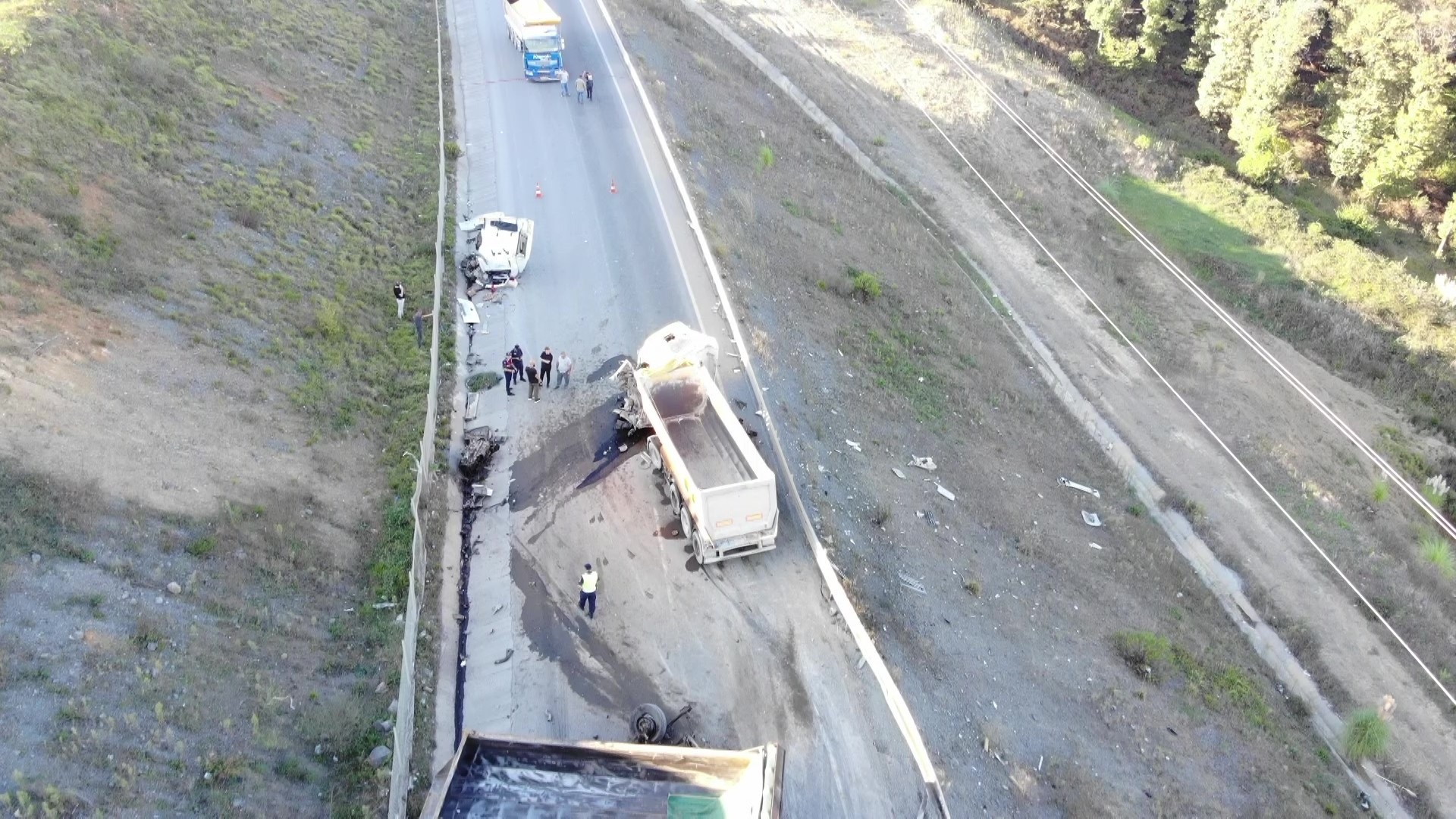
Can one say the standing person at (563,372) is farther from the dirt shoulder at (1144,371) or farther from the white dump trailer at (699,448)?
the dirt shoulder at (1144,371)

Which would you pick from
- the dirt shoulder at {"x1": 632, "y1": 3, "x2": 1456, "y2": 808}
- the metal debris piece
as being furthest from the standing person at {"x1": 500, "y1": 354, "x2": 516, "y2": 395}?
the metal debris piece

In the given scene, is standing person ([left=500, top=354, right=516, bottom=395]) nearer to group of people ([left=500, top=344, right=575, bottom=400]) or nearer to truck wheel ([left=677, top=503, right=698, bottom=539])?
group of people ([left=500, top=344, right=575, bottom=400])

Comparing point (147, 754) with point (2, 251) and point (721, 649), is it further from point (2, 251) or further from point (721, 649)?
point (2, 251)

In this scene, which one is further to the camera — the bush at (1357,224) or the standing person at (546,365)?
the bush at (1357,224)

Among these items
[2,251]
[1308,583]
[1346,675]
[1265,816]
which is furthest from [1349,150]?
[2,251]

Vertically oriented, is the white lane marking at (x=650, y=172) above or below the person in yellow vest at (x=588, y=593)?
above

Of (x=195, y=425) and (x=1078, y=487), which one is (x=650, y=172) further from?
(x=195, y=425)

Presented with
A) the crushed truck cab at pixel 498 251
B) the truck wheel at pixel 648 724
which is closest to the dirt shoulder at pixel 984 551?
the truck wheel at pixel 648 724
